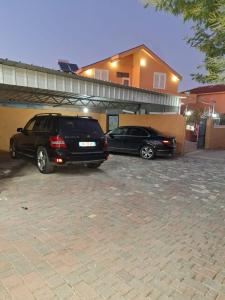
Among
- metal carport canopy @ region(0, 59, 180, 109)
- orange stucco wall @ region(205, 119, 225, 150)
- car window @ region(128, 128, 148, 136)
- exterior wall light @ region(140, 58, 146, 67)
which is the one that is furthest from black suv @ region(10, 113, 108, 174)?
exterior wall light @ region(140, 58, 146, 67)

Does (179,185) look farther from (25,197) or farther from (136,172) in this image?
(25,197)

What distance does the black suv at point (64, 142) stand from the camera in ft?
22.7

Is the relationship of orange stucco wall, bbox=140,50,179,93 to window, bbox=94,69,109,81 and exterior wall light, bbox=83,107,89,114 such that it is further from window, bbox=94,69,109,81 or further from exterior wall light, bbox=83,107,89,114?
exterior wall light, bbox=83,107,89,114

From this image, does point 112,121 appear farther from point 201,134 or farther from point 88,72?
point 88,72

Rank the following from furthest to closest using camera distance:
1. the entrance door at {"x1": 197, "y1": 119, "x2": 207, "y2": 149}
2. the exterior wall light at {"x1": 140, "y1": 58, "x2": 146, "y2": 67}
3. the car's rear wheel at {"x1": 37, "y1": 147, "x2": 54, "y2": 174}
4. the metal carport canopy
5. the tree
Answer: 1. the exterior wall light at {"x1": 140, "y1": 58, "x2": 146, "y2": 67}
2. the entrance door at {"x1": 197, "y1": 119, "x2": 207, "y2": 149}
3. the metal carport canopy
4. the car's rear wheel at {"x1": 37, "y1": 147, "x2": 54, "y2": 174}
5. the tree

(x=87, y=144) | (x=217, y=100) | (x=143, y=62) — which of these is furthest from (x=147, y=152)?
(x=217, y=100)

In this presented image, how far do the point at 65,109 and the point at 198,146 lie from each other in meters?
9.29

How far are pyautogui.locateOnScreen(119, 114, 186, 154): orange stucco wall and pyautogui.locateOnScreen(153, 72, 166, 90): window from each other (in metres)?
11.1

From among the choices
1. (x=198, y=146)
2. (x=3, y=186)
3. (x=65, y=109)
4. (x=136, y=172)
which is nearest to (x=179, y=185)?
(x=136, y=172)

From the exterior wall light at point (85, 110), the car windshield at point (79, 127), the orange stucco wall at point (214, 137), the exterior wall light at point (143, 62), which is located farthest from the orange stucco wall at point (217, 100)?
the car windshield at point (79, 127)

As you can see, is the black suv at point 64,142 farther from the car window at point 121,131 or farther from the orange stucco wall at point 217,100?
the orange stucco wall at point 217,100

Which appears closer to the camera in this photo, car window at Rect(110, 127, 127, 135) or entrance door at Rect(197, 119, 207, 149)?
car window at Rect(110, 127, 127, 135)

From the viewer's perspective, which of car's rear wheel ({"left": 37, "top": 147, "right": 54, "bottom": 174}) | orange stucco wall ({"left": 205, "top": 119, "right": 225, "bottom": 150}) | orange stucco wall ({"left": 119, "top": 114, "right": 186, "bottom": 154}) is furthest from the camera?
orange stucco wall ({"left": 205, "top": 119, "right": 225, "bottom": 150})

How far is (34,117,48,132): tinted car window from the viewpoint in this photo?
24.7ft
